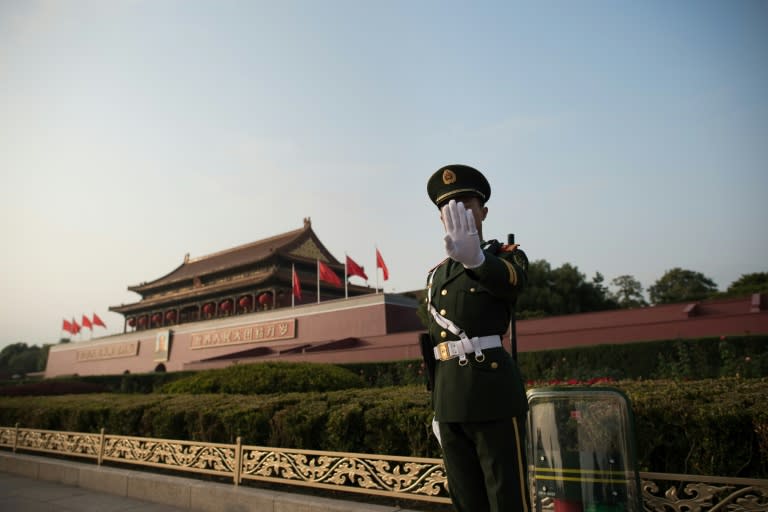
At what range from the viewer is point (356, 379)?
7.29 metres

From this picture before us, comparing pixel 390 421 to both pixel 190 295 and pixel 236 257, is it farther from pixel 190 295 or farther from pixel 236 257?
pixel 236 257

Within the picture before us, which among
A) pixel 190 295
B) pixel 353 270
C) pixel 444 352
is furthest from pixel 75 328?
pixel 444 352

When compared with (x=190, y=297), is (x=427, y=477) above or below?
below

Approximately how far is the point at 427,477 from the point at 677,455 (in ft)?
4.42

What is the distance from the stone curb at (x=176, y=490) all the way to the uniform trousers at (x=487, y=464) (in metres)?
1.18

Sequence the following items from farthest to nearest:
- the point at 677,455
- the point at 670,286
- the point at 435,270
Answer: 1. the point at 670,286
2. the point at 677,455
3. the point at 435,270

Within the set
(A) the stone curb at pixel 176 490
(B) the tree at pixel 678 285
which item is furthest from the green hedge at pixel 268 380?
(B) the tree at pixel 678 285

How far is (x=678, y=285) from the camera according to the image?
36.1m

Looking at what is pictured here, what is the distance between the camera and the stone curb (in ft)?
10.3

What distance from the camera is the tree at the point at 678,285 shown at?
34.6 m

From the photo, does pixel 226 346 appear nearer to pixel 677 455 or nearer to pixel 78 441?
pixel 78 441

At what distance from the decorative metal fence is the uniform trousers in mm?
471

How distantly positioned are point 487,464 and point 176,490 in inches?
120

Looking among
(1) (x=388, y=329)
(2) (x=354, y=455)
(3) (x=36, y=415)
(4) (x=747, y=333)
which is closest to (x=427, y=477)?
(2) (x=354, y=455)
